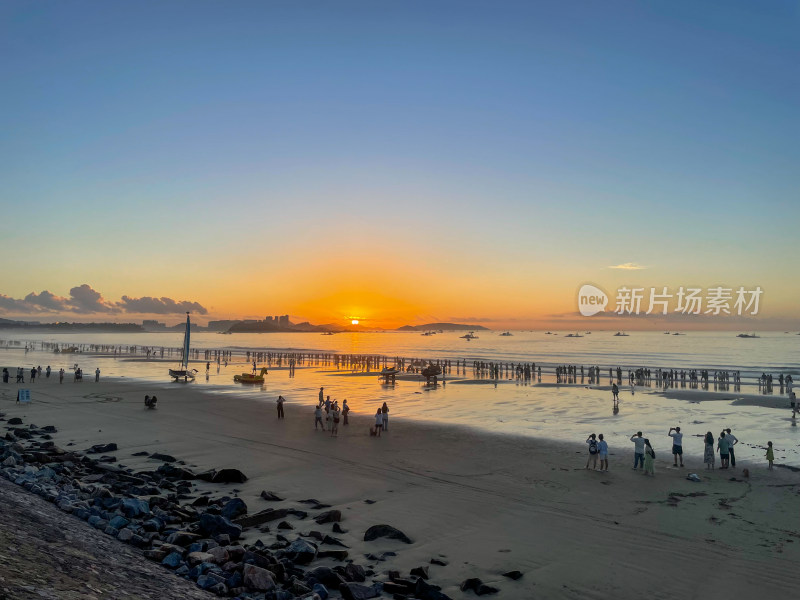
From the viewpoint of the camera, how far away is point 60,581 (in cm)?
606

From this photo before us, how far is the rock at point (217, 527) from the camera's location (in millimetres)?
10047

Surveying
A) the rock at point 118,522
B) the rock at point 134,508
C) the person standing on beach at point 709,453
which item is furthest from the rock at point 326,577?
the person standing on beach at point 709,453

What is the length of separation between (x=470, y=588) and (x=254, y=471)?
→ 9.13 metres

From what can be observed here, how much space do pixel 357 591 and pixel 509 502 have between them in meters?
6.40

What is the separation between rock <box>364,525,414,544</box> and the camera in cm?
1054

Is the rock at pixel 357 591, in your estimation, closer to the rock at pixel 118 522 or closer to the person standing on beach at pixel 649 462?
the rock at pixel 118 522

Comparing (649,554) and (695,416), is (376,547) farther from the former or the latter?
(695,416)

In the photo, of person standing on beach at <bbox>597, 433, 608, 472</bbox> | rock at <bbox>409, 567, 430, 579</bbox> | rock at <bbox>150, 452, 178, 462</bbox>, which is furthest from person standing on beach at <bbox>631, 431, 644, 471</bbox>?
rock at <bbox>150, 452, 178, 462</bbox>

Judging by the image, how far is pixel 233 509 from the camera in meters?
11.4

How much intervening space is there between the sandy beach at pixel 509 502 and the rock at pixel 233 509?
759 millimetres

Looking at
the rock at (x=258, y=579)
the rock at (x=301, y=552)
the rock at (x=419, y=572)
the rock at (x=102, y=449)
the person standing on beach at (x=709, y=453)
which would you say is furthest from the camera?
the rock at (x=102, y=449)

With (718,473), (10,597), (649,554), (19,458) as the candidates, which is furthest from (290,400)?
(10,597)

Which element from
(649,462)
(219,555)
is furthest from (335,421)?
(219,555)

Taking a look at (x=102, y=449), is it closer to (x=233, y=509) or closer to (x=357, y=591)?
(x=233, y=509)
